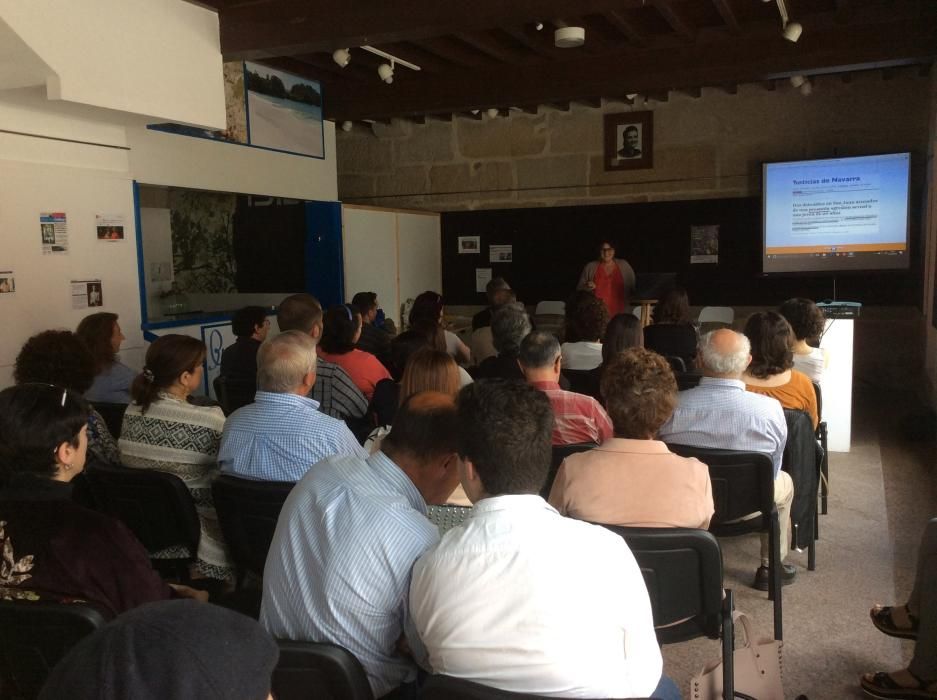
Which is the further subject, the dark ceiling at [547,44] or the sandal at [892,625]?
the dark ceiling at [547,44]

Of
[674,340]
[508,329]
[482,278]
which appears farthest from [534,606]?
[482,278]

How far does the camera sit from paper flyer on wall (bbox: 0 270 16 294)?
4.58m

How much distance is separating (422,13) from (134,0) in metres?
1.70

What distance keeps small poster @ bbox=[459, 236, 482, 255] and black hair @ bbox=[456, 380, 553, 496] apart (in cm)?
775

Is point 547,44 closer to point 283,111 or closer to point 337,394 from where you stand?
point 283,111

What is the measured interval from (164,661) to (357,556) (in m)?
0.77

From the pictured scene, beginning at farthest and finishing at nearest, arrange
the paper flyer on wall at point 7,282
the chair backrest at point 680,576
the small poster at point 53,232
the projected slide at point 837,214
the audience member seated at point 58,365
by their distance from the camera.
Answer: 1. the projected slide at point 837,214
2. the small poster at point 53,232
3. the paper flyer on wall at point 7,282
4. the audience member seated at point 58,365
5. the chair backrest at point 680,576

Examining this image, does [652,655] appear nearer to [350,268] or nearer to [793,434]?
[793,434]

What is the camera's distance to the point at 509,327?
162 inches

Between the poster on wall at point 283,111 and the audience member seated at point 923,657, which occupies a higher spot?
the poster on wall at point 283,111

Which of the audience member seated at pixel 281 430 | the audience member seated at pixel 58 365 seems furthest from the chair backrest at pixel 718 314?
the audience member seated at pixel 58 365

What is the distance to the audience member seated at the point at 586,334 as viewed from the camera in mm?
4441

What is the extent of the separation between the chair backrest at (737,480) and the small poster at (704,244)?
569 centimetres

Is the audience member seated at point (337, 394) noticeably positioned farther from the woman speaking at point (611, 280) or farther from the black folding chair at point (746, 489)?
the woman speaking at point (611, 280)
